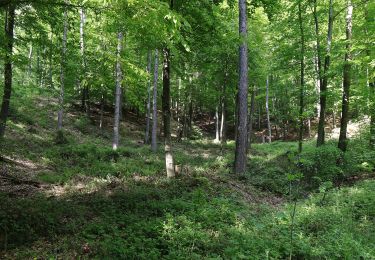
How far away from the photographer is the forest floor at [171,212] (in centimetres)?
584

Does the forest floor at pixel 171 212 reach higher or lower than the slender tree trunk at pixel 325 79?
lower

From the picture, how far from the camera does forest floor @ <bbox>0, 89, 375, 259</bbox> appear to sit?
230 inches

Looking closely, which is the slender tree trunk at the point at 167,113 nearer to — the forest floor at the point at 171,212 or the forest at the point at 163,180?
the forest at the point at 163,180

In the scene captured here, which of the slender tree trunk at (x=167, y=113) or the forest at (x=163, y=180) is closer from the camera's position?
the forest at (x=163, y=180)

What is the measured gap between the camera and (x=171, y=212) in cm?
770

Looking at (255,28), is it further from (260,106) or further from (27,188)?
(260,106)

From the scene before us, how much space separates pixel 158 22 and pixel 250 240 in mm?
5125

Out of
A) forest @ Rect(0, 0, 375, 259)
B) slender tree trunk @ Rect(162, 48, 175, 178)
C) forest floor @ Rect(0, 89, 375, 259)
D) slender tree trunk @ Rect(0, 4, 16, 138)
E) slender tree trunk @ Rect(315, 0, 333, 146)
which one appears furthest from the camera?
slender tree trunk @ Rect(315, 0, 333, 146)

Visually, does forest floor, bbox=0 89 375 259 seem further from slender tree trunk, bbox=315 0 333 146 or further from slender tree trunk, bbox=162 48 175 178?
slender tree trunk, bbox=315 0 333 146

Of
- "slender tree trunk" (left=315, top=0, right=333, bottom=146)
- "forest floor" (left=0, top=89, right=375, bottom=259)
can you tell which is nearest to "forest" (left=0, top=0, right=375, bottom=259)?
"forest floor" (left=0, top=89, right=375, bottom=259)

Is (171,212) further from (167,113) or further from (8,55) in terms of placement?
(8,55)

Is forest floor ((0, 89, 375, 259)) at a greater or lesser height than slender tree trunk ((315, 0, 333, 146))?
lesser

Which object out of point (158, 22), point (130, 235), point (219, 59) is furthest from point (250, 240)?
point (219, 59)

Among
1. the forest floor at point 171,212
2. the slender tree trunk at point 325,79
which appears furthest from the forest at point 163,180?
the slender tree trunk at point 325,79
